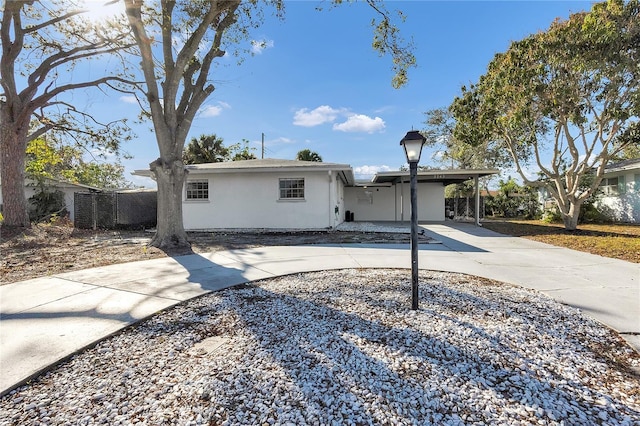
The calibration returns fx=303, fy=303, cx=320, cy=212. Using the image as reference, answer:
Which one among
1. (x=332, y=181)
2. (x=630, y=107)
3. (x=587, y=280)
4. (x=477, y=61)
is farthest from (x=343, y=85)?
(x=587, y=280)

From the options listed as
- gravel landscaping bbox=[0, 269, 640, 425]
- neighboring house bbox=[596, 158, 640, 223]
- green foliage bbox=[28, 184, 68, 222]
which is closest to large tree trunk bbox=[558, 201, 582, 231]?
neighboring house bbox=[596, 158, 640, 223]

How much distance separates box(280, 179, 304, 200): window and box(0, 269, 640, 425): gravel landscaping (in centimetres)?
910

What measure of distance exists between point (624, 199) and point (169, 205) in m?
22.0

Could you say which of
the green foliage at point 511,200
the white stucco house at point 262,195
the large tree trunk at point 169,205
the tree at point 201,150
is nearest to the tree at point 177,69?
the large tree trunk at point 169,205

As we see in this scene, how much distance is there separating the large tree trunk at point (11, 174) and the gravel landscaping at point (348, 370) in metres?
11.8

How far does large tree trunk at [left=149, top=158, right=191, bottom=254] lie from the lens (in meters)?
7.96

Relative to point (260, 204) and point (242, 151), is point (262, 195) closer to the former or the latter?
point (260, 204)

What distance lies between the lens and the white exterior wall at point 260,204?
12477mm

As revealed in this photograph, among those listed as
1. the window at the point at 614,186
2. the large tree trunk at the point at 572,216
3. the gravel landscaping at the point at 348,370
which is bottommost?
the gravel landscaping at the point at 348,370

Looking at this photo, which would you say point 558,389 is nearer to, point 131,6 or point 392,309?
point 392,309

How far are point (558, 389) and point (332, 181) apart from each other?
10820mm

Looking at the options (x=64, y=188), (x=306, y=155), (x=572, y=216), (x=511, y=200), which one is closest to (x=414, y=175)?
(x=572, y=216)

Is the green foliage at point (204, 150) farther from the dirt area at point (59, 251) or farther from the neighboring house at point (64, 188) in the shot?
the dirt area at point (59, 251)

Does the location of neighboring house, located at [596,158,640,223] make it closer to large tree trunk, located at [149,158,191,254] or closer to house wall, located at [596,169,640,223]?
house wall, located at [596,169,640,223]
